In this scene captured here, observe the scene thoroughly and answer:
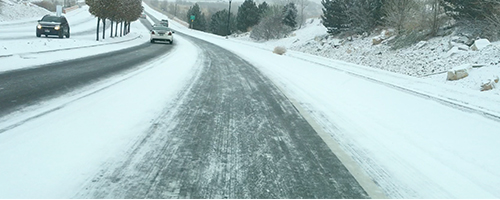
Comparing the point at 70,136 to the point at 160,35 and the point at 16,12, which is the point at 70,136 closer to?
the point at 160,35

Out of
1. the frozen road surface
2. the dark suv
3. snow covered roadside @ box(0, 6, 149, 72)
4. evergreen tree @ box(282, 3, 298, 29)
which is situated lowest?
the frozen road surface

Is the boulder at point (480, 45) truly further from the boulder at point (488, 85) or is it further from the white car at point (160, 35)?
the white car at point (160, 35)

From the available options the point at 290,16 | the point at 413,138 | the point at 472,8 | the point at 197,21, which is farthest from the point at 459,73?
the point at 197,21

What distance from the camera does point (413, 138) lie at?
4.75m

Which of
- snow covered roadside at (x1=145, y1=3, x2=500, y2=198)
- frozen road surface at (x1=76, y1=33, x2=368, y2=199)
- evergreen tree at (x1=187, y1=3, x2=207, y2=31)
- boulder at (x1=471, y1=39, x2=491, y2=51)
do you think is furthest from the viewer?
evergreen tree at (x1=187, y1=3, x2=207, y2=31)

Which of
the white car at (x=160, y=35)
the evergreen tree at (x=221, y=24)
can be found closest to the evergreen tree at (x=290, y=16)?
the white car at (x=160, y=35)

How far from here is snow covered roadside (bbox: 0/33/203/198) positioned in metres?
2.57

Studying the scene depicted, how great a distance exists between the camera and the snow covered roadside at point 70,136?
8.42 feet

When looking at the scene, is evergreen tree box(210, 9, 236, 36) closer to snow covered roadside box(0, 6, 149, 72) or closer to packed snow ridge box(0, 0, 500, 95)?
packed snow ridge box(0, 0, 500, 95)

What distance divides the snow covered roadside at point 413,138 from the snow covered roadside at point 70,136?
2.47 m

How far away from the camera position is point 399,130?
204 inches

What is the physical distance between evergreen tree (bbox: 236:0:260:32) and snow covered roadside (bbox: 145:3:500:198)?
2456 inches

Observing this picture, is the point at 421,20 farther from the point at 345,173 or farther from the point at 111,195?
the point at 111,195

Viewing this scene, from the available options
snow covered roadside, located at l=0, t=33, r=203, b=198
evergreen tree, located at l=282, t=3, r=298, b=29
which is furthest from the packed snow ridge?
evergreen tree, located at l=282, t=3, r=298, b=29
